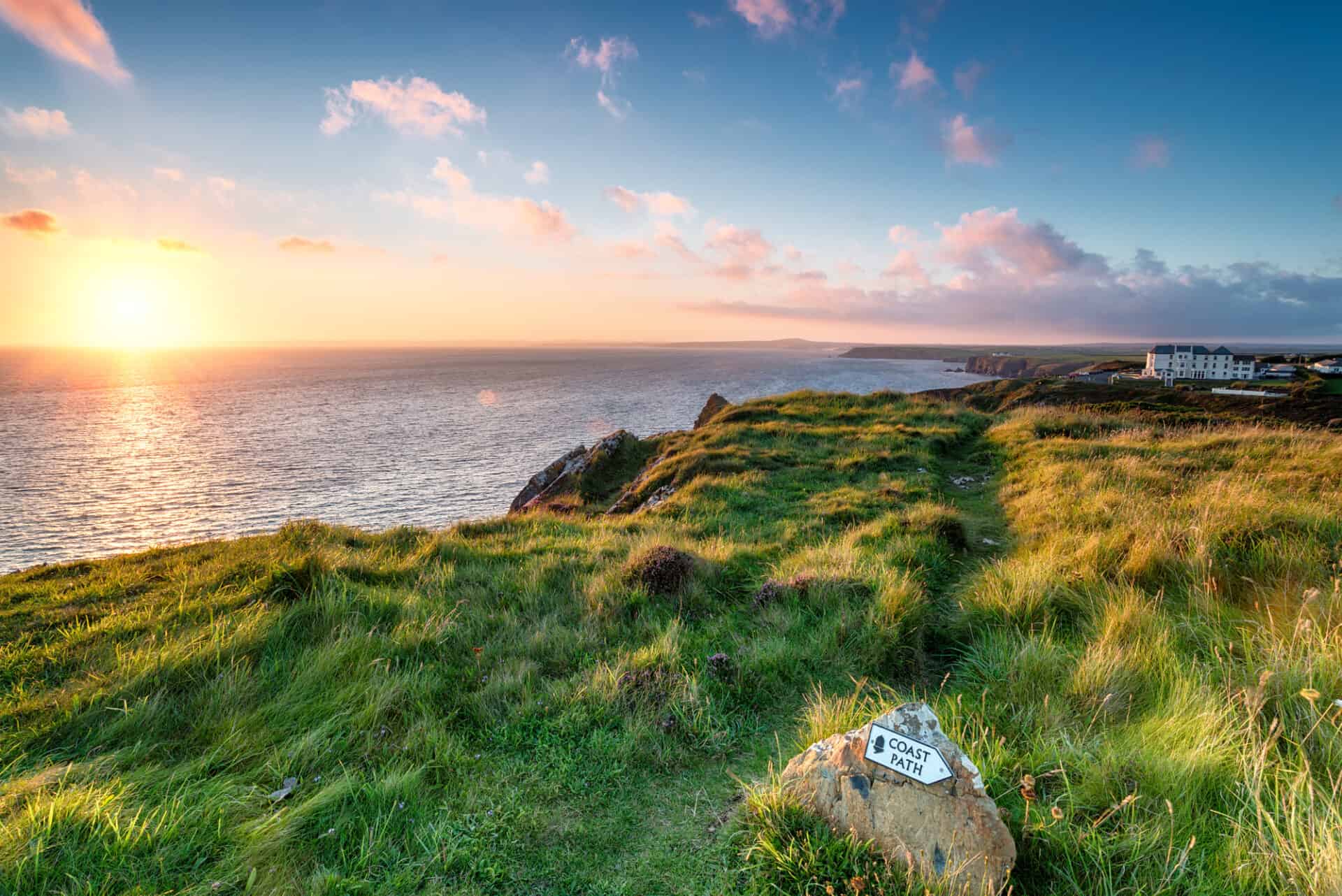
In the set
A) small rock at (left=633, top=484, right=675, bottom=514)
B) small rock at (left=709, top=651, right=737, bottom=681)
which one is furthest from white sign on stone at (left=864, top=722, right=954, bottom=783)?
small rock at (left=633, top=484, right=675, bottom=514)

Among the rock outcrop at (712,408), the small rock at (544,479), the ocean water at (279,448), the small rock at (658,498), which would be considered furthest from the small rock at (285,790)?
the rock outcrop at (712,408)

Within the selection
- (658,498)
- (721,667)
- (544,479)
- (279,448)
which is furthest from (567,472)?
(279,448)

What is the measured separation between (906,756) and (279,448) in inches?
2323

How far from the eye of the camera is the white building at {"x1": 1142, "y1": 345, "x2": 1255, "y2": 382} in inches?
3455

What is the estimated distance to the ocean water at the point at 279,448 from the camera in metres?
28.8

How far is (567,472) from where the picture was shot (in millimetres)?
22875

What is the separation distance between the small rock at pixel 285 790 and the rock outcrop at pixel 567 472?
1647 centimetres

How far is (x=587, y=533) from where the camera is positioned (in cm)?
1170

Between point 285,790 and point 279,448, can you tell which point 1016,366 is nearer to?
point 279,448

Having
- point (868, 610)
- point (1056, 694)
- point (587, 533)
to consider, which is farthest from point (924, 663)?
point (587, 533)

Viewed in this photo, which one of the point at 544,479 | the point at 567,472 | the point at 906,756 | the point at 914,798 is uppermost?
the point at 906,756

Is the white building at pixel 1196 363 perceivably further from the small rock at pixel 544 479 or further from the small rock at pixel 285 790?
the small rock at pixel 285 790

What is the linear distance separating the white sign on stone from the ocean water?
25.0 meters

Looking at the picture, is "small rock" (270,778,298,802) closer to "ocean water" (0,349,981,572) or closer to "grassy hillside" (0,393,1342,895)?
"grassy hillside" (0,393,1342,895)
